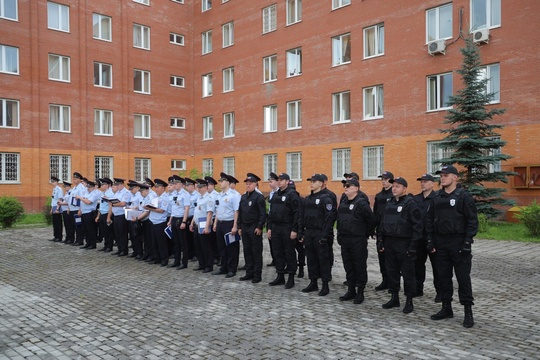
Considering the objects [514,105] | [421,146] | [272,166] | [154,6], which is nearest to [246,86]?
[272,166]

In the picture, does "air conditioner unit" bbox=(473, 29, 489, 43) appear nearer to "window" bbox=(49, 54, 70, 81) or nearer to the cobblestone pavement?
the cobblestone pavement

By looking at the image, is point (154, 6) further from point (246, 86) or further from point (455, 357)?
point (455, 357)

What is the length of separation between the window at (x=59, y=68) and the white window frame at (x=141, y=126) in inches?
203

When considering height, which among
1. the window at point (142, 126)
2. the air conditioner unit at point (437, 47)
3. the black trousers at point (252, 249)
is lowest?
the black trousers at point (252, 249)

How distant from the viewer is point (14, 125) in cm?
2811

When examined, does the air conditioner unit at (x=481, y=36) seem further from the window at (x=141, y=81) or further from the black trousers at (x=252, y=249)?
the window at (x=141, y=81)

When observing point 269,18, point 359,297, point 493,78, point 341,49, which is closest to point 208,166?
point 269,18

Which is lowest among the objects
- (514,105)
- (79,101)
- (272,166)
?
(272,166)

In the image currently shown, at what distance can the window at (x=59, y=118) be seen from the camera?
97.3 feet

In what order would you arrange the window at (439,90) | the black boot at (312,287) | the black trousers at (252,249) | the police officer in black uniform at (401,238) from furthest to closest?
the window at (439,90) < the black trousers at (252,249) < the black boot at (312,287) < the police officer in black uniform at (401,238)

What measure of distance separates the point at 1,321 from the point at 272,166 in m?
23.7

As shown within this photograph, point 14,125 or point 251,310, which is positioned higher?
point 14,125

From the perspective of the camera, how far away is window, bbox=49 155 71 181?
2955 centimetres

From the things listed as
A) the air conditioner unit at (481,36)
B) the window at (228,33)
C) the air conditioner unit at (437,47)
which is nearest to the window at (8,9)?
the window at (228,33)
